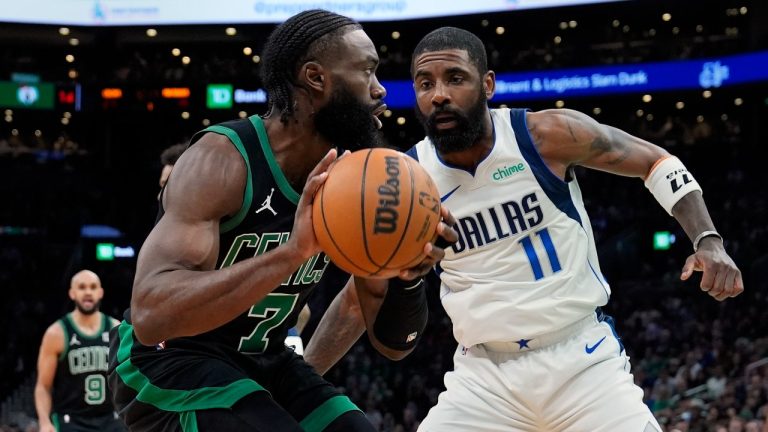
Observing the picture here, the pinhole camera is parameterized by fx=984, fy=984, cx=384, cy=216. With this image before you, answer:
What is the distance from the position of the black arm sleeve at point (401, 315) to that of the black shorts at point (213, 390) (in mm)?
356

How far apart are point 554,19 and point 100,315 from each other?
2065cm

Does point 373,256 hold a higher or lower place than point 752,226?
higher

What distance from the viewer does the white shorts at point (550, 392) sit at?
160 inches

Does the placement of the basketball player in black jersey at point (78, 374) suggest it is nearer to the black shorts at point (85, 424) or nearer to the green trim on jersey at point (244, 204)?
the black shorts at point (85, 424)

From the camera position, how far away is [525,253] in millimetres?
4320

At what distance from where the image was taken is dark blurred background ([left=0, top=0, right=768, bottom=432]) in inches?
693

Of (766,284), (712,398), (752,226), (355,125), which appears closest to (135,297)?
(355,125)

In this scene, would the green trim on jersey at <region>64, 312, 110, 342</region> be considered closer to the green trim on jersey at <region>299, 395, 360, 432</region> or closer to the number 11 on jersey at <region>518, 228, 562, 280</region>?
the number 11 on jersey at <region>518, 228, 562, 280</region>

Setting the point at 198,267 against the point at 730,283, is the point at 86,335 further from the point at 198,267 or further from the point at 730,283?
the point at 730,283

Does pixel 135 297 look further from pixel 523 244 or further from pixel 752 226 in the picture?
pixel 752 226

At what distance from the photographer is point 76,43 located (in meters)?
30.1

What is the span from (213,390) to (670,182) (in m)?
2.30

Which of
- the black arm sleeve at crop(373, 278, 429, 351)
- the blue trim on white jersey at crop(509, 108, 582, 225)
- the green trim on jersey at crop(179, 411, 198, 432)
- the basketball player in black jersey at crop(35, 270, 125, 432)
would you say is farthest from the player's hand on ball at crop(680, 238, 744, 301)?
the basketball player in black jersey at crop(35, 270, 125, 432)

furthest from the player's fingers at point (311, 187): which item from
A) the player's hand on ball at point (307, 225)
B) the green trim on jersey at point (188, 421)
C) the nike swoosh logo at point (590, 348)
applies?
the nike swoosh logo at point (590, 348)
